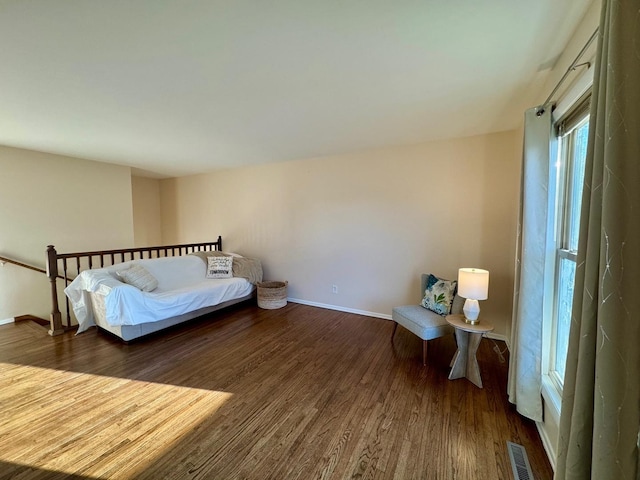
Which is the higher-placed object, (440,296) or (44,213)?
(44,213)

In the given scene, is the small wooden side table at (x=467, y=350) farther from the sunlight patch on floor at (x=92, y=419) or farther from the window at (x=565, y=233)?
the sunlight patch on floor at (x=92, y=419)

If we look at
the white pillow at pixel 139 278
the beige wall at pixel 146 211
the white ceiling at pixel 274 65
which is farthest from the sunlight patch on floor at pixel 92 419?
the beige wall at pixel 146 211

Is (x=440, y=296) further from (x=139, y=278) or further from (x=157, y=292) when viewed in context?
(x=139, y=278)

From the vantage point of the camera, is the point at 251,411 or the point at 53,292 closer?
the point at 251,411

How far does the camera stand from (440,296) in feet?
Answer: 8.89

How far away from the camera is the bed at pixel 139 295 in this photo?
2824 millimetres

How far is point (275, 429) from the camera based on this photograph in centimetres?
169

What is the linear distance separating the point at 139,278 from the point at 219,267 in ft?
3.82

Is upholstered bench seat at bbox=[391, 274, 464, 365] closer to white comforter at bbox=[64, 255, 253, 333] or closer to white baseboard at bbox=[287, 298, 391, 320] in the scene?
white baseboard at bbox=[287, 298, 391, 320]

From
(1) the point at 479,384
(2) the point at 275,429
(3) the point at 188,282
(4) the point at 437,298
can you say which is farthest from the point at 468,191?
(3) the point at 188,282

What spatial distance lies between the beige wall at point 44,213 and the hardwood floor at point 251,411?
4.58ft

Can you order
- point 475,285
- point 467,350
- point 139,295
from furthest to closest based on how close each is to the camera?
point 139,295, point 467,350, point 475,285

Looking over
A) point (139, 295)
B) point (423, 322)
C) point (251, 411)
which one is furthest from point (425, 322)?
point (139, 295)

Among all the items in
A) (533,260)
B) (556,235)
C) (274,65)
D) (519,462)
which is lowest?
(519,462)
